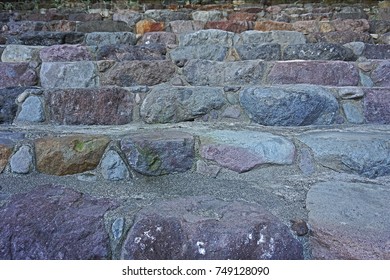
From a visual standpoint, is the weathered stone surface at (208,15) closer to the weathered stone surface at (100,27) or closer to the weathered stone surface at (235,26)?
the weathered stone surface at (235,26)

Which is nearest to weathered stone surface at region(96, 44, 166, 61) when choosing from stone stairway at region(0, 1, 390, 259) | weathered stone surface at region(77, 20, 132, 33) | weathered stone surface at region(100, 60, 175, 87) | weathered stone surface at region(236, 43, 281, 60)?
stone stairway at region(0, 1, 390, 259)

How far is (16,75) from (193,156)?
2.63 ft

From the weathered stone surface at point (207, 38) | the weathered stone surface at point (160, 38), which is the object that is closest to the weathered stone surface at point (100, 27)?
the weathered stone surface at point (160, 38)

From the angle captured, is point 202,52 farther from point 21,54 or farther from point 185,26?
point 21,54

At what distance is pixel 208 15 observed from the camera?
2.19 metres

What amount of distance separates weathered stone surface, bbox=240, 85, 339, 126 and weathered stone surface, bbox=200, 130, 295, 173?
12cm

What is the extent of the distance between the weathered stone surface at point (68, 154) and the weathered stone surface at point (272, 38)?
100cm

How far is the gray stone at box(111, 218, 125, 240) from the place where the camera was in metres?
0.76

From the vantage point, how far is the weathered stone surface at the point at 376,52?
4.68 ft

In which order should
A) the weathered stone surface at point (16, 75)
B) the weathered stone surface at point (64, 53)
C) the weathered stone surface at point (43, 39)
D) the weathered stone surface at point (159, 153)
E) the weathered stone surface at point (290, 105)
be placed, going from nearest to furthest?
1. the weathered stone surface at point (159, 153)
2. the weathered stone surface at point (290, 105)
3. the weathered stone surface at point (16, 75)
4. the weathered stone surface at point (64, 53)
5. the weathered stone surface at point (43, 39)

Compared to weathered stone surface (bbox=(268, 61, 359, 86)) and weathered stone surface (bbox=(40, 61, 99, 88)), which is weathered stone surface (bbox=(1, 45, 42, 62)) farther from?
weathered stone surface (bbox=(268, 61, 359, 86))

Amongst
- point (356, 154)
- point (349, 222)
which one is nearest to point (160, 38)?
point (356, 154)
